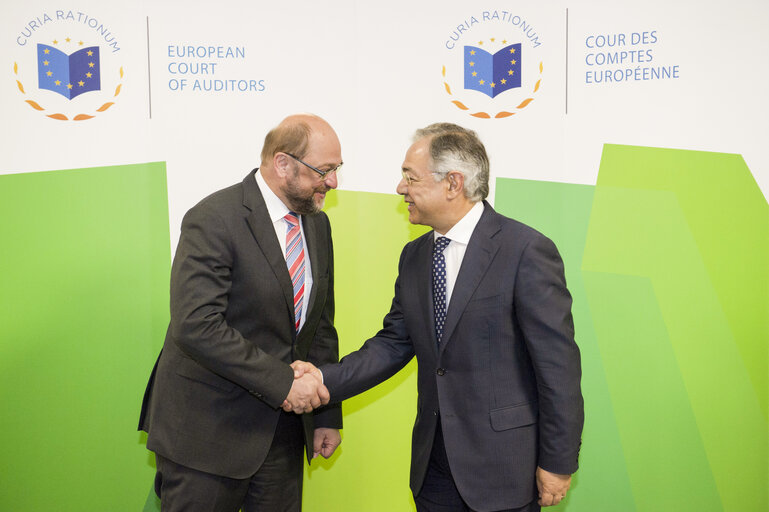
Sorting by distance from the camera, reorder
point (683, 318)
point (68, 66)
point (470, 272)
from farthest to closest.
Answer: point (68, 66) → point (683, 318) → point (470, 272)

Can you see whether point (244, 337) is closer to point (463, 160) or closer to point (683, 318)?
point (463, 160)

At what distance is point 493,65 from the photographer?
3.47 metres

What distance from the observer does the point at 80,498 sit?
3520mm

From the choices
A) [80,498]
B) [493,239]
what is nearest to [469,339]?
[493,239]

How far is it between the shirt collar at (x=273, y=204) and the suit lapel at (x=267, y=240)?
0.27ft

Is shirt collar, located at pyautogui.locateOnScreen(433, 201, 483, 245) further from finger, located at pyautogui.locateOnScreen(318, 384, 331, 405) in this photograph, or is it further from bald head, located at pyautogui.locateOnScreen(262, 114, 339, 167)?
finger, located at pyautogui.locateOnScreen(318, 384, 331, 405)

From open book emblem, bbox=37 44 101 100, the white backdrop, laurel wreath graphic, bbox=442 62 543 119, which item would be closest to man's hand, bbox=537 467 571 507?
the white backdrop

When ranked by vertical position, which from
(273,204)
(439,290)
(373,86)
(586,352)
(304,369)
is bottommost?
(586,352)

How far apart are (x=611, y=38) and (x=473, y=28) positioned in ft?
2.29

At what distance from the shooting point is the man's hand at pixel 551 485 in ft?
7.36

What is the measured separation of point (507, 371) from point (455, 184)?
71cm

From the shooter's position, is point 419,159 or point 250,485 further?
point 250,485

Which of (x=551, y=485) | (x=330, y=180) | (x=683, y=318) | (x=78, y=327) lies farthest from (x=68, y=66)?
(x=683, y=318)

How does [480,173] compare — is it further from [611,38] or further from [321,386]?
[611,38]
